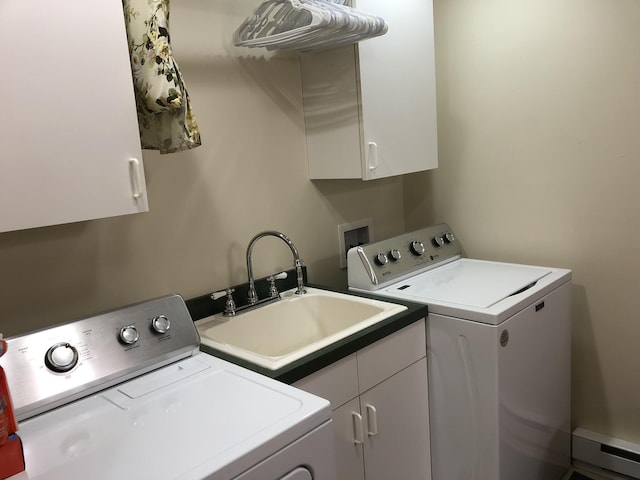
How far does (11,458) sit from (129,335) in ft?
1.44

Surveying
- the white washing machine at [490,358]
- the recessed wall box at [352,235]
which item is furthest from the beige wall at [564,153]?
the recessed wall box at [352,235]

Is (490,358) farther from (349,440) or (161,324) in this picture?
(161,324)

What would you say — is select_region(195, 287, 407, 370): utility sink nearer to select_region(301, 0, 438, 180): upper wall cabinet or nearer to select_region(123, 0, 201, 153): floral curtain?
select_region(301, 0, 438, 180): upper wall cabinet

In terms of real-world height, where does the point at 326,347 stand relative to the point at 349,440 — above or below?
above

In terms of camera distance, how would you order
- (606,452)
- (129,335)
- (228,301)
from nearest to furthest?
(129,335), (228,301), (606,452)

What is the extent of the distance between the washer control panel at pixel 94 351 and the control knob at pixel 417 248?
1095 millimetres

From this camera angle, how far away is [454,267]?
7.57 ft

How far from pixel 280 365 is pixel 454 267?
121 centimetres

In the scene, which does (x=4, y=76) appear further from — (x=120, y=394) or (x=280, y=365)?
(x=280, y=365)

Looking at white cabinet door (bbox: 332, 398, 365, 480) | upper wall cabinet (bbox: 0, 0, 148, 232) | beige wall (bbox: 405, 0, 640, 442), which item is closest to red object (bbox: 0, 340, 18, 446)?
upper wall cabinet (bbox: 0, 0, 148, 232)

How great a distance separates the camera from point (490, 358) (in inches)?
65.8

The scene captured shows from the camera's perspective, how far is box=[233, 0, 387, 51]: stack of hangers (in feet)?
5.24

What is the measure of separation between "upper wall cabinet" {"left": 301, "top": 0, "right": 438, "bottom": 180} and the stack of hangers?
0.46 feet

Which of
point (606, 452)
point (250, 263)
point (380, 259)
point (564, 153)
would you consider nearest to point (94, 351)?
point (250, 263)
